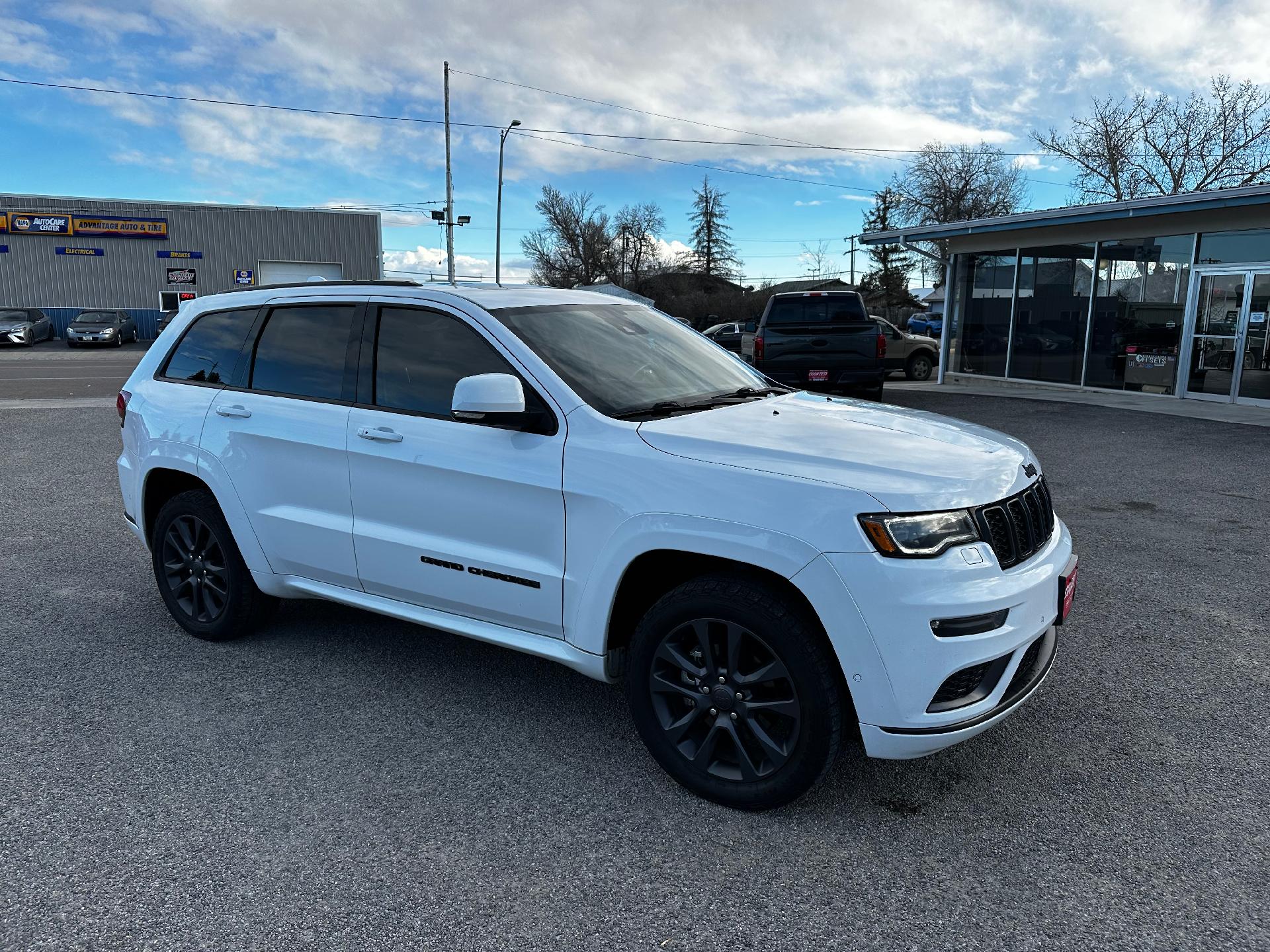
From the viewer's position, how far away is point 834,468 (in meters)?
2.78

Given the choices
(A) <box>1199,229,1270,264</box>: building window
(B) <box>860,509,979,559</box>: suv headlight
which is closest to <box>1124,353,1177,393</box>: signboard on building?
(A) <box>1199,229,1270,264</box>: building window

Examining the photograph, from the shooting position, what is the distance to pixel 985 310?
19.4m

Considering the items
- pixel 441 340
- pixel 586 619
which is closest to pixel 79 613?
pixel 441 340

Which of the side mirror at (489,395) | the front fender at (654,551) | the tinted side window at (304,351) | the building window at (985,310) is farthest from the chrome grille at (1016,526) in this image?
the building window at (985,310)

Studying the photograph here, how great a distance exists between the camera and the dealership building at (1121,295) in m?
14.5

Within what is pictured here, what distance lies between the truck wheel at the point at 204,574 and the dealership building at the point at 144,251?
38522 mm

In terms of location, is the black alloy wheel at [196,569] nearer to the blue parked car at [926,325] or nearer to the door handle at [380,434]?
the door handle at [380,434]

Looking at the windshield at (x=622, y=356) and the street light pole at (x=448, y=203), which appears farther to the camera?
the street light pole at (x=448, y=203)

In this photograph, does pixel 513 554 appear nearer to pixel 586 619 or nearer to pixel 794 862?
pixel 586 619

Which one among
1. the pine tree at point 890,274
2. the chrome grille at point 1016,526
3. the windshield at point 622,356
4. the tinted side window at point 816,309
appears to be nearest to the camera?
the chrome grille at point 1016,526

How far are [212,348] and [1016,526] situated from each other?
3800 millimetres

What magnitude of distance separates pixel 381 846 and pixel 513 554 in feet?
3.47

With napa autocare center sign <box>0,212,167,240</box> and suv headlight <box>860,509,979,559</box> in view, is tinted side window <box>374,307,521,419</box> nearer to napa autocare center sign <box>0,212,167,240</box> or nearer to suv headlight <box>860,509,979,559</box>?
suv headlight <box>860,509,979,559</box>

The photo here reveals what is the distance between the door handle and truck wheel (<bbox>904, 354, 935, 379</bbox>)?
1988cm
